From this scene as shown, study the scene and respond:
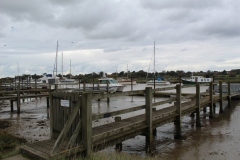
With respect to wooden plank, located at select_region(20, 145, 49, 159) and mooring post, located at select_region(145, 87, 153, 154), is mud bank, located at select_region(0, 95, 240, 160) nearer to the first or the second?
mooring post, located at select_region(145, 87, 153, 154)

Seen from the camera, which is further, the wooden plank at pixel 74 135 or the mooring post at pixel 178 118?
the mooring post at pixel 178 118

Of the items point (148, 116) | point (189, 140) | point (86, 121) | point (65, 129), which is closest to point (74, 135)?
point (65, 129)

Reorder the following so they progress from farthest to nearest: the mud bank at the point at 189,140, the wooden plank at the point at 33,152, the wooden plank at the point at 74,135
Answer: the mud bank at the point at 189,140, the wooden plank at the point at 74,135, the wooden plank at the point at 33,152

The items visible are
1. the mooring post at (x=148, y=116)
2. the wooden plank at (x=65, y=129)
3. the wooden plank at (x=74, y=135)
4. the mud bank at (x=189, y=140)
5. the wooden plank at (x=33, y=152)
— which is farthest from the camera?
the mud bank at (x=189, y=140)

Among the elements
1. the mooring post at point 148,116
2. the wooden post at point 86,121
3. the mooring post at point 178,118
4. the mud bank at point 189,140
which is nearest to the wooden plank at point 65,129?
the wooden post at point 86,121

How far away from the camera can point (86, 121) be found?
18.0 ft

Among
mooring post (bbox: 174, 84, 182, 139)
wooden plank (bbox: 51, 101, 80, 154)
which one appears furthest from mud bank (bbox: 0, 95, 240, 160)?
wooden plank (bbox: 51, 101, 80, 154)

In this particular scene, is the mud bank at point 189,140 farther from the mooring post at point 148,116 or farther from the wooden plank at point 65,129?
the wooden plank at point 65,129

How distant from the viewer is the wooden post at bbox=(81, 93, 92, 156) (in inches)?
216

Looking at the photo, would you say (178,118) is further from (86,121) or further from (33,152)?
(33,152)

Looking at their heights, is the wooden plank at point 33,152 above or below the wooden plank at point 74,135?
Result: below

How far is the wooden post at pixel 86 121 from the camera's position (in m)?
5.48

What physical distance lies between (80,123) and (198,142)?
5795 millimetres

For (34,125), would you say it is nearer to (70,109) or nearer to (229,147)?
(70,109)
